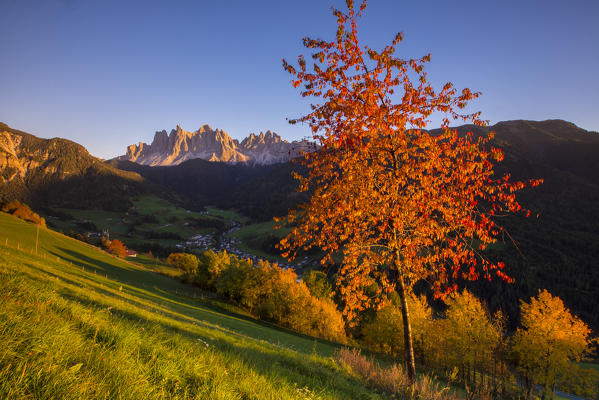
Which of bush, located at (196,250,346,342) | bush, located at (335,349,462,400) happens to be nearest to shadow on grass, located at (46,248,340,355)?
bush, located at (196,250,346,342)

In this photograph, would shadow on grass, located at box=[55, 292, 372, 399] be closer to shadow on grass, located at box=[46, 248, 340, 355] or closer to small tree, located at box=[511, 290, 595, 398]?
shadow on grass, located at box=[46, 248, 340, 355]

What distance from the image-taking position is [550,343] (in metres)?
36.9

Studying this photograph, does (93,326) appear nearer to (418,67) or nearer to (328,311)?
(418,67)

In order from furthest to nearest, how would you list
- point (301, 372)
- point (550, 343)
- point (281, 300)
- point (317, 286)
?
point (317, 286) → point (281, 300) → point (550, 343) → point (301, 372)

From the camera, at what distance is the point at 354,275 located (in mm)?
Result: 9055

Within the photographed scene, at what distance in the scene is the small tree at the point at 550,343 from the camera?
118 feet

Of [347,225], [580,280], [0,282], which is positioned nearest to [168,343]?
[0,282]

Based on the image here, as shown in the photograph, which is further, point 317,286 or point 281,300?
point 317,286

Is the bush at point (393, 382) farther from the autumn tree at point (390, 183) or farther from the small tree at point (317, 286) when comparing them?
the small tree at point (317, 286)

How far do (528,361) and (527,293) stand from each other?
139602 millimetres

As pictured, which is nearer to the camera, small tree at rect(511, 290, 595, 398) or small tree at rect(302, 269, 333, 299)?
small tree at rect(511, 290, 595, 398)

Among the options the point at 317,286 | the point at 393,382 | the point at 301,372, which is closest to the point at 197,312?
the point at 301,372

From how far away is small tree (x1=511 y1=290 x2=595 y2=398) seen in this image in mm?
35875

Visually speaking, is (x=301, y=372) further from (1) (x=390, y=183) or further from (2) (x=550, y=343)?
(2) (x=550, y=343)
